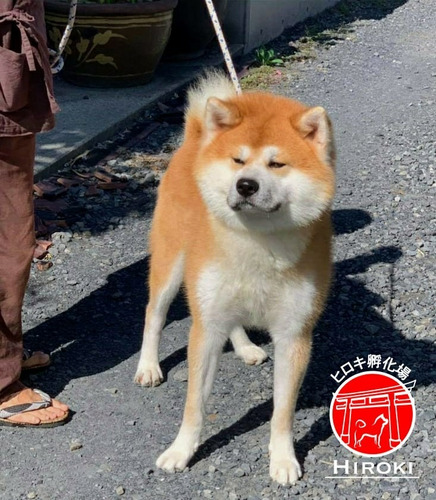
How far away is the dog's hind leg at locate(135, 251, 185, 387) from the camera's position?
12.1ft

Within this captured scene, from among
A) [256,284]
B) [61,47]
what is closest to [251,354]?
[256,284]

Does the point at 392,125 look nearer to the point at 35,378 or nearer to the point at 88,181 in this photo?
the point at 88,181

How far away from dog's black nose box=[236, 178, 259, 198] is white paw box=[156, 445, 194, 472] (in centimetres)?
108

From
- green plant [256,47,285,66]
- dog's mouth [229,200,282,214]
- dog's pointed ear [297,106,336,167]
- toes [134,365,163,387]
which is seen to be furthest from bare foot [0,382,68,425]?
green plant [256,47,285,66]

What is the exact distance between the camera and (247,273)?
10.0ft

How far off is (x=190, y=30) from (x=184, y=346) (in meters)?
5.31

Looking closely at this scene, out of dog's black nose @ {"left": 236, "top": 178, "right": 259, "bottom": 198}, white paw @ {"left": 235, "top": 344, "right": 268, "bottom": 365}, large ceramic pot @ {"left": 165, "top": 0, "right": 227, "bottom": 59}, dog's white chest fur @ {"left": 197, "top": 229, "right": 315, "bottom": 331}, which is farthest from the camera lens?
large ceramic pot @ {"left": 165, "top": 0, "right": 227, "bottom": 59}

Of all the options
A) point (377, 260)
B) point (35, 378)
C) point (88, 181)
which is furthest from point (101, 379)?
point (88, 181)

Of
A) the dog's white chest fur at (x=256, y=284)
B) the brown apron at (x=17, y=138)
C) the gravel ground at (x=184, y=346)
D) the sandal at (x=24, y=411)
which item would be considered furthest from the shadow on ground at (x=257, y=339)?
the dog's white chest fur at (x=256, y=284)

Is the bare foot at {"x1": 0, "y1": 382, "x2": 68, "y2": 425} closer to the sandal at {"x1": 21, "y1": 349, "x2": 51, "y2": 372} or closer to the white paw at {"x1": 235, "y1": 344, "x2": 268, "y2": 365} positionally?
the sandal at {"x1": 21, "y1": 349, "x2": 51, "y2": 372}

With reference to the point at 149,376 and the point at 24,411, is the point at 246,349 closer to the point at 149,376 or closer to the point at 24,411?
the point at 149,376

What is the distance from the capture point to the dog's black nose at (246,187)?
8.92 ft

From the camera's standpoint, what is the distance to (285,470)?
A: 317 centimetres

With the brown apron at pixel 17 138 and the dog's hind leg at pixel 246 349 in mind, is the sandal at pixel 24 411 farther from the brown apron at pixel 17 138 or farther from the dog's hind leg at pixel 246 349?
the dog's hind leg at pixel 246 349
